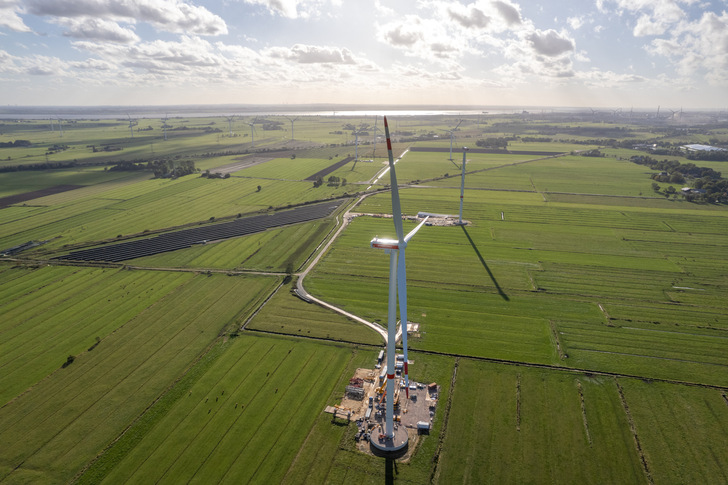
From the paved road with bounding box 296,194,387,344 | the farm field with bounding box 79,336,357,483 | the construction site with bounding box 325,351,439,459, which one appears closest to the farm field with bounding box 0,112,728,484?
the farm field with bounding box 79,336,357,483

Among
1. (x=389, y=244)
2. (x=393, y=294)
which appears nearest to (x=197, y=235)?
(x=393, y=294)

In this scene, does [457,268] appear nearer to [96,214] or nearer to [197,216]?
[197,216]

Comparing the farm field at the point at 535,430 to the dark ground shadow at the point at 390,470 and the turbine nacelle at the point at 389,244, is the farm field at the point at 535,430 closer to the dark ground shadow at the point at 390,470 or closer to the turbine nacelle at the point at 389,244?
the dark ground shadow at the point at 390,470

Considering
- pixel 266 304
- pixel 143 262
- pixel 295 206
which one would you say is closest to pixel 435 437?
pixel 266 304

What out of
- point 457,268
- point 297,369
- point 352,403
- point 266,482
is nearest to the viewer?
A: point 266,482

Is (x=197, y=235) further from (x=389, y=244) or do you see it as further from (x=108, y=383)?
(x=389, y=244)

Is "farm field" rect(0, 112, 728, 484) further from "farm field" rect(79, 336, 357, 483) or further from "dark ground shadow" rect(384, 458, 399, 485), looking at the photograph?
"dark ground shadow" rect(384, 458, 399, 485)
